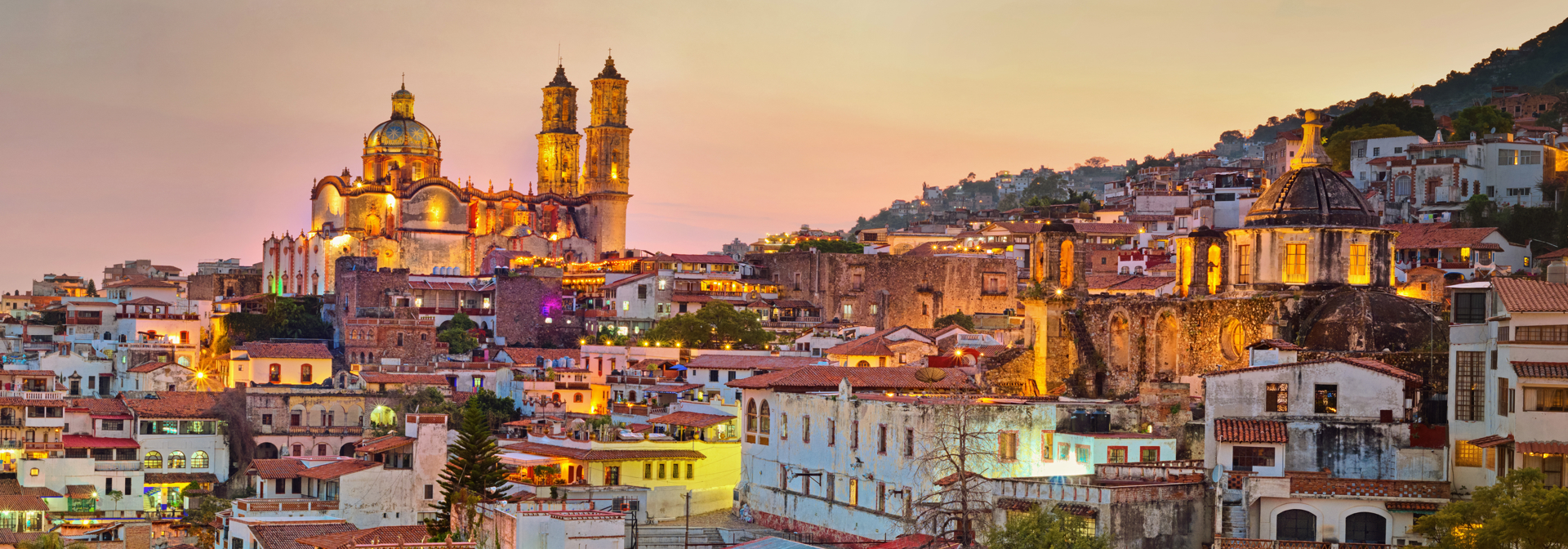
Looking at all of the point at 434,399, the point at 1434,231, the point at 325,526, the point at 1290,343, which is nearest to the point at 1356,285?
the point at 1290,343

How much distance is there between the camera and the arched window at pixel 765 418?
45375 mm

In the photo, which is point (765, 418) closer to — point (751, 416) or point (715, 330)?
point (751, 416)

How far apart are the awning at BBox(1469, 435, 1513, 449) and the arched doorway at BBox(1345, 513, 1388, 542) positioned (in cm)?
207

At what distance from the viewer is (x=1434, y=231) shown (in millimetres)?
62750

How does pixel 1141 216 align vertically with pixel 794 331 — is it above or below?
above

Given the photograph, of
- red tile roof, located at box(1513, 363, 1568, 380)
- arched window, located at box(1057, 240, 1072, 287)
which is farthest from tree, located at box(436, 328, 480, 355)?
red tile roof, located at box(1513, 363, 1568, 380)

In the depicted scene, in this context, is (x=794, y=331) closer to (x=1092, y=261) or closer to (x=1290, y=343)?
(x=1092, y=261)

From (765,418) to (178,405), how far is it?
25.3 meters

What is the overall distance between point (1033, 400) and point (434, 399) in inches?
1098

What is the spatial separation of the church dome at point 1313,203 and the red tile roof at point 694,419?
1494cm

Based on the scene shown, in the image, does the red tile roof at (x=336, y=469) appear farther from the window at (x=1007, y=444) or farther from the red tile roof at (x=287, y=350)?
the red tile roof at (x=287, y=350)

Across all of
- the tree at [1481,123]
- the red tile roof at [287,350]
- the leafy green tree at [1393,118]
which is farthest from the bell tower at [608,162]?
the tree at [1481,123]

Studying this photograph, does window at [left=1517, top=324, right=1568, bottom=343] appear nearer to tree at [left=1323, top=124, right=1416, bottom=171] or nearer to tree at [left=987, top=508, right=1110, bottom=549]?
tree at [left=987, top=508, right=1110, bottom=549]

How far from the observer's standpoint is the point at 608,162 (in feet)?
353
